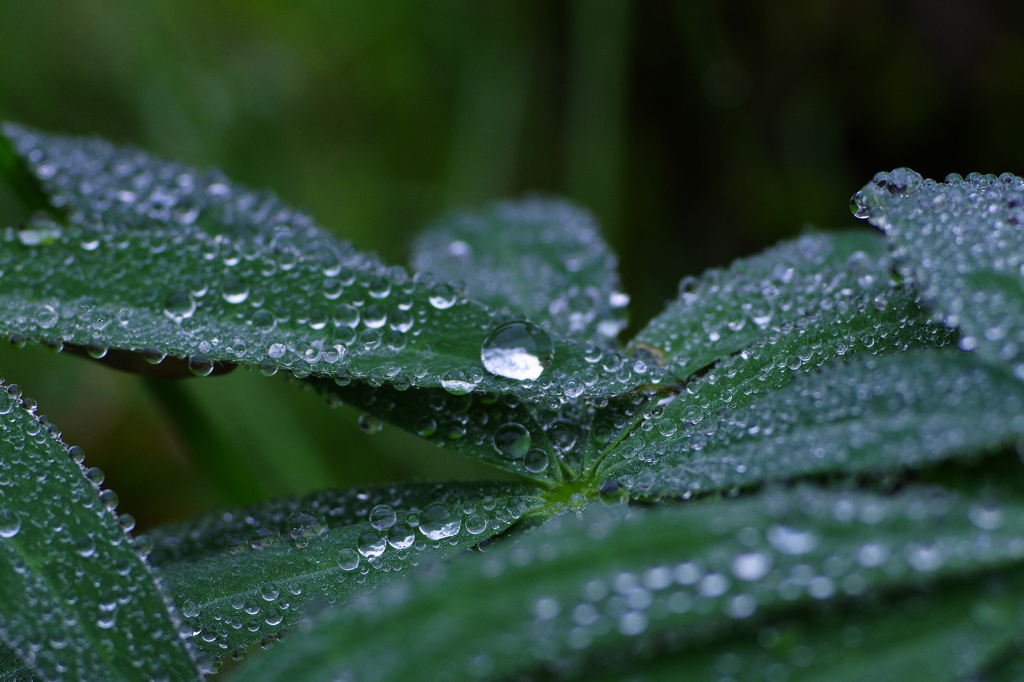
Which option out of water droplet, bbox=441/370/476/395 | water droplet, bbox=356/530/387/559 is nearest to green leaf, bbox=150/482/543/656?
water droplet, bbox=356/530/387/559

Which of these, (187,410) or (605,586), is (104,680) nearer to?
(605,586)

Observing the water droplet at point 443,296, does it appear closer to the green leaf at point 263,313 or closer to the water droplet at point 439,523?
the green leaf at point 263,313

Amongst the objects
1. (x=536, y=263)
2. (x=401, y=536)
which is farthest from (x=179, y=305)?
(x=536, y=263)

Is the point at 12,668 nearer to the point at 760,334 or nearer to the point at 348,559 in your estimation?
the point at 348,559

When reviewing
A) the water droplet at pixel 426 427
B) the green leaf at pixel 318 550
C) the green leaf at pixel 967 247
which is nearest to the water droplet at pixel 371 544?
the green leaf at pixel 318 550

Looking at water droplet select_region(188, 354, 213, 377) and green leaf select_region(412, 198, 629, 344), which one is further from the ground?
green leaf select_region(412, 198, 629, 344)

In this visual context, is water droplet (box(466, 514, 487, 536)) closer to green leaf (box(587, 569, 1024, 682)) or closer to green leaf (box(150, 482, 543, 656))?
green leaf (box(150, 482, 543, 656))
